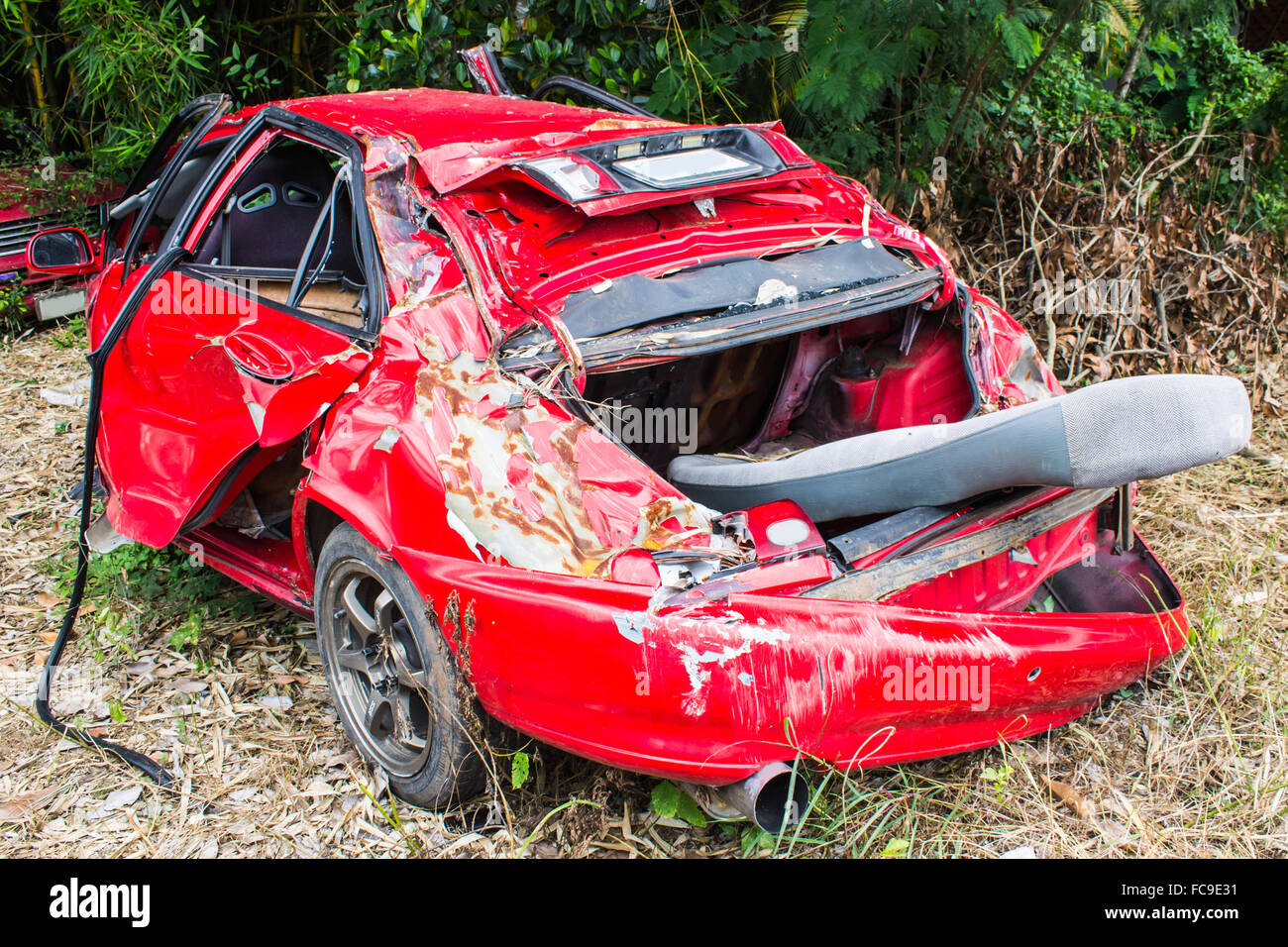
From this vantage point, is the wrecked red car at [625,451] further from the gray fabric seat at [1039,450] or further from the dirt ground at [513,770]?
the dirt ground at [513,770]

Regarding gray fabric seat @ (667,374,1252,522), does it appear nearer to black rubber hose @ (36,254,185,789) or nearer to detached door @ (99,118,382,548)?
detached door @ (99,118,382,548)

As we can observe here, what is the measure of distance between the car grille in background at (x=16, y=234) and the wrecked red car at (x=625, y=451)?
305 cm

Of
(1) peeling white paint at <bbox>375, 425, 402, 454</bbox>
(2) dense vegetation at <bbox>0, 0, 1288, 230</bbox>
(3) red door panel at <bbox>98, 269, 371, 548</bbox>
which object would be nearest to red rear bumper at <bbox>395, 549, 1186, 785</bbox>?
(1) peeling white paint at <bbox>375, 425, 402, 454</bbox>

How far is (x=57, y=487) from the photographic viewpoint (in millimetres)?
4512

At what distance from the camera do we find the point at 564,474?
2.25 metres

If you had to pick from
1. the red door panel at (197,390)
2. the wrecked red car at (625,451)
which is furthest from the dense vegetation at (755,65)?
the red door panel at (197,390)

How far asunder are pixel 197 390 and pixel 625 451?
1420 mm

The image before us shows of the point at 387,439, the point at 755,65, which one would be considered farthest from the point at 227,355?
the point at 755,65

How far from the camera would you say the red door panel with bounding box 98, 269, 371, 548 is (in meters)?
2.63

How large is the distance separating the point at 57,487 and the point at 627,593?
11.7ft

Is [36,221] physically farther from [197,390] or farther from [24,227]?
[197,390]

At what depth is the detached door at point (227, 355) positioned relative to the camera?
2654mm
